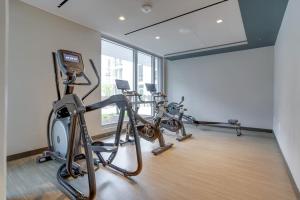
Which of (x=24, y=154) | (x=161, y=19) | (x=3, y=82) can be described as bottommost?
(x=24, y=154)

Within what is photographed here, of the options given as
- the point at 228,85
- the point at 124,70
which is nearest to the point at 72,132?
the point at 124,70

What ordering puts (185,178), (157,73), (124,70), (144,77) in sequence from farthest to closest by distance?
(157,73)
(144,77)
(124,70)
(185,178)

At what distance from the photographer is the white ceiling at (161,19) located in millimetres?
3043

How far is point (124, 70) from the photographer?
5.55 m

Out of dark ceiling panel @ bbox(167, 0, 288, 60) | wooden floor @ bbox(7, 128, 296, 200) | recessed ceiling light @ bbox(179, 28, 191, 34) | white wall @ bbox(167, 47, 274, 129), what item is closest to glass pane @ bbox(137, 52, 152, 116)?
white wall @ bbox(167, 47, 274, 129)

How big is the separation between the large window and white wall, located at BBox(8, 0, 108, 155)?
4.53ft

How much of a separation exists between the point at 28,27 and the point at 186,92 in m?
5.44

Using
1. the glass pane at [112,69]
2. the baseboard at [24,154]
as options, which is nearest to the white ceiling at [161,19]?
the glass pane at [112,69]

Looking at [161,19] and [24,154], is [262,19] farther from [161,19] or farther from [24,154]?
[24,154]

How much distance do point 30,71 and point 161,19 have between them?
9.26 feet

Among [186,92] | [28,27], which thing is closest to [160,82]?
[186,92]

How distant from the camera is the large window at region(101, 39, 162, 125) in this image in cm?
487

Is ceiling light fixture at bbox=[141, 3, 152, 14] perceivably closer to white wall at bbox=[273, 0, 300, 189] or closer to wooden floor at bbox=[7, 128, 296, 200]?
white wall at bbox=[273, 0, 300, 189]

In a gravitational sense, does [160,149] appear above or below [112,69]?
below
